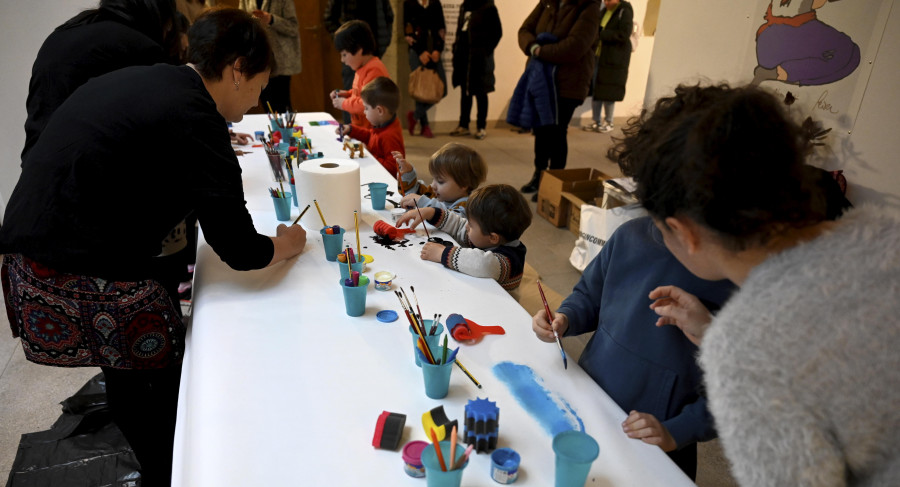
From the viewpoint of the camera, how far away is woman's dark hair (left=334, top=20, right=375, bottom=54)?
3.36 meters

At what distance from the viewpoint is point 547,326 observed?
1.23 m

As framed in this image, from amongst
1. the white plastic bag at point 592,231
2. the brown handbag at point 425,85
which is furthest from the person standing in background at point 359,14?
the white plastic bag at point 592,231

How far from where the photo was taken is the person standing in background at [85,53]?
1.70 metres

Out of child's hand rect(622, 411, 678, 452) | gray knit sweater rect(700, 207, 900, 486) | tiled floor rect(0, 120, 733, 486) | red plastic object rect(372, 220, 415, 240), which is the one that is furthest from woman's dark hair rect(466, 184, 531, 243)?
tiled floor rect(0, 120, 733, 486)

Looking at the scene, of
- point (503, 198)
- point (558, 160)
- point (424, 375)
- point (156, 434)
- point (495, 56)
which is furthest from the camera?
point (495, 56)

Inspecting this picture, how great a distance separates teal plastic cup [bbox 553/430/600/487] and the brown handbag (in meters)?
5.12

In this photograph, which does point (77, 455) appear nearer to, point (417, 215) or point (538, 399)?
point (417, 215)

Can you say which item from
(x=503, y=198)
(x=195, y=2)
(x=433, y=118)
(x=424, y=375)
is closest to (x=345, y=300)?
(x=424, y=375)

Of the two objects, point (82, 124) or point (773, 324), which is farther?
point (82, 124)

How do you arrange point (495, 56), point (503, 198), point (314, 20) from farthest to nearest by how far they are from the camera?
point (495, 56) → point (314, 20) → point (503, 198)

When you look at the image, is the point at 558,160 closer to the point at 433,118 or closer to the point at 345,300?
the point at 433,118

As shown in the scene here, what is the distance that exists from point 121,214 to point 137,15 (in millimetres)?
921

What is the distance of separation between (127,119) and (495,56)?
18.0ft

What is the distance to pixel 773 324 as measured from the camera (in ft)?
2.11
